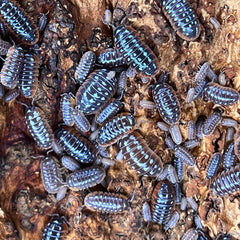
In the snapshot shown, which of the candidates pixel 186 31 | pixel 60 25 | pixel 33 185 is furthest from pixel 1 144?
pixel 186 31

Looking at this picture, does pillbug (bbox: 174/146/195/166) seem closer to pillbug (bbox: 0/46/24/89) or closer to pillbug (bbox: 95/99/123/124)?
pillbug (bbox: 95/99/123/124)

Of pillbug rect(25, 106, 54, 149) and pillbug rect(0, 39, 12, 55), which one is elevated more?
pillbug rect(0, 39, 12, 55)

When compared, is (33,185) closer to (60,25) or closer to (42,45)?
(42,45)

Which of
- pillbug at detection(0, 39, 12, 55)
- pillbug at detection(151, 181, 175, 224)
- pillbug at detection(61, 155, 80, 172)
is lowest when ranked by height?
pillbug at detection(151, 181, 175, 224)

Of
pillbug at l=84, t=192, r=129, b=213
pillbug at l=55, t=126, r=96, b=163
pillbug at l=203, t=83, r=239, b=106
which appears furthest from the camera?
pillbug at l=55, t=126, r=96, b=163

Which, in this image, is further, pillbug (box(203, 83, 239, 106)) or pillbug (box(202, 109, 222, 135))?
pillbug (box(202, 109, 222, 135))

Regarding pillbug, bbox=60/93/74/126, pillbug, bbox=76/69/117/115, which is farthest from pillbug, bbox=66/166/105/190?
pillbug, bbox=76/69/117/115

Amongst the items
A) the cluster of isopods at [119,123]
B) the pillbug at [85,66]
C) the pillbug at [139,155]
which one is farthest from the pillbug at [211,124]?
the pillbug at [85,66]
